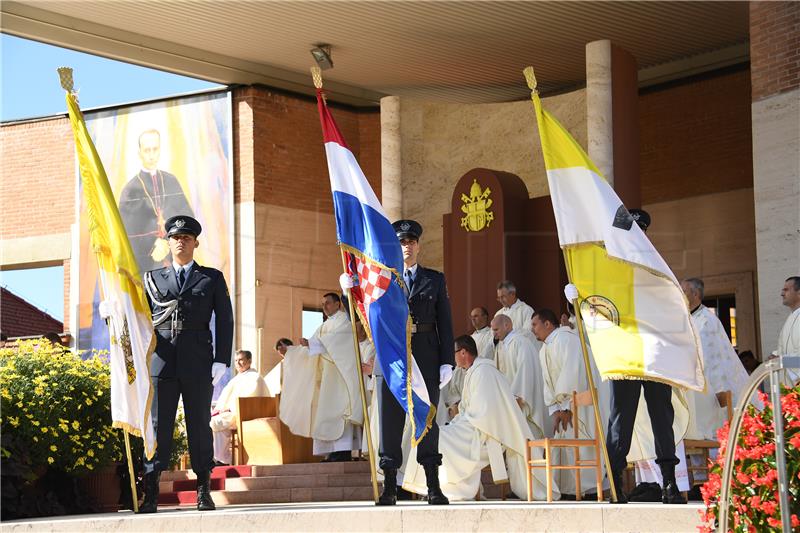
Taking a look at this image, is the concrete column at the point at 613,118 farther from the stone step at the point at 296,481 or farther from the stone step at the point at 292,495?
the stone step at the point at 292,495

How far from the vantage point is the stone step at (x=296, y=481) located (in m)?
11.4

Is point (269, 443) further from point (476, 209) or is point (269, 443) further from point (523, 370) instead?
point (476, 209)

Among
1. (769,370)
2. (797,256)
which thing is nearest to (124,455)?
(769,370)

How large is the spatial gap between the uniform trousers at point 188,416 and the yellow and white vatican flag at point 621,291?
272cm

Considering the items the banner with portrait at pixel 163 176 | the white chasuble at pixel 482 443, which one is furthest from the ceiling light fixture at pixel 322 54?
the white chasuble at pixel 482 443

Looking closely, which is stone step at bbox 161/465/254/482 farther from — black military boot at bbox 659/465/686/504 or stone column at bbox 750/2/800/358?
stone column at bbox 750/2/800/358

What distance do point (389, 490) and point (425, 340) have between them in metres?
1.13

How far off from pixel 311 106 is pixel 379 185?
1.74 meters

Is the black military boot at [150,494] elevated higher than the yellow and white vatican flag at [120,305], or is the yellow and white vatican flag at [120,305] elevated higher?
the yellow and white vatican flag at [120,305]

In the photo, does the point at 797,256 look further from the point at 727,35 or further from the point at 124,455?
the point at 124,455

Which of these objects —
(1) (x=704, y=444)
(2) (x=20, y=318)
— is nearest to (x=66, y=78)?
(1) (x=704, y=444)

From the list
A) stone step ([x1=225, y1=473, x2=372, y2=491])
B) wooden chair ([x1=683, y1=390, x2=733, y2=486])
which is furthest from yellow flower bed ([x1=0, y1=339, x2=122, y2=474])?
wooden chair ([x1=683, y1=390, x2=733, y2=486])

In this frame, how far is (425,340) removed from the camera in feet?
28.8

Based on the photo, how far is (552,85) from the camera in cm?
1930
